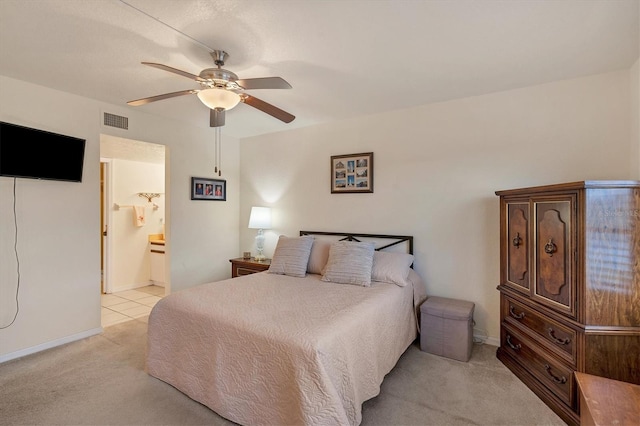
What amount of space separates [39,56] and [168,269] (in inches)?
101

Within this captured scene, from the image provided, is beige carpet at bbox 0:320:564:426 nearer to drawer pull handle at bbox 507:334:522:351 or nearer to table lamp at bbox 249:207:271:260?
drawer pull handle at bbox 507:334:522:351

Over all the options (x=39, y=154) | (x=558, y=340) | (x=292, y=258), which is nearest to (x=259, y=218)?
(x=292, y=258)

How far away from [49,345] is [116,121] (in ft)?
7.87

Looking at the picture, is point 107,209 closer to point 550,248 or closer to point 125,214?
point 125,214

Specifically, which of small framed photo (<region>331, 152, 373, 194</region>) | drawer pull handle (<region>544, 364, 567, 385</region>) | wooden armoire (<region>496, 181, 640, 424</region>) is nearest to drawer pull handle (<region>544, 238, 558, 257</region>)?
wooden armoire (<region>496, 181, 640, 424</region>)

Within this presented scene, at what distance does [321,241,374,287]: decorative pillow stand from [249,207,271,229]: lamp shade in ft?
4.97

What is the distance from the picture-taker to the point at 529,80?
2.70 metres

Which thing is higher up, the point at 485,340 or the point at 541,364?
the point at 541,364

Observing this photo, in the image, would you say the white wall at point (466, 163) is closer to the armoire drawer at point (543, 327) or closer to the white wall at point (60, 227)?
the armoire drawer at point (543, 327)

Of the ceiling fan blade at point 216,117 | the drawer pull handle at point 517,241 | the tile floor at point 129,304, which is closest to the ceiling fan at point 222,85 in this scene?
the ceiling fan blade at point 216,117

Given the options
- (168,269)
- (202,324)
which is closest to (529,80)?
(202,324)

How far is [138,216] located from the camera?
540 centimetres

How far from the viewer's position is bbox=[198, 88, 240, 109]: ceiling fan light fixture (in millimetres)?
2090

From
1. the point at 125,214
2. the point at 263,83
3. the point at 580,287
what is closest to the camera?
the point at 580,287
